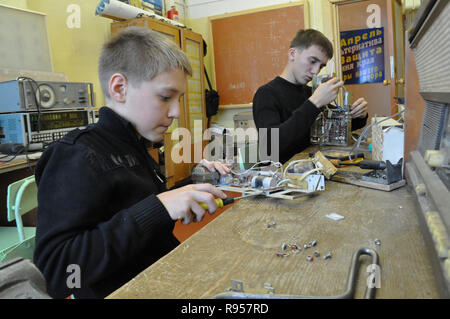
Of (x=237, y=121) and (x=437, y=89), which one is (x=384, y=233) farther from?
(x=237, y=121)

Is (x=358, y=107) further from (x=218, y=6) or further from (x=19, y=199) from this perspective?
(x=218, y=6)

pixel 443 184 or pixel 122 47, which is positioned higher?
pixel 122 47

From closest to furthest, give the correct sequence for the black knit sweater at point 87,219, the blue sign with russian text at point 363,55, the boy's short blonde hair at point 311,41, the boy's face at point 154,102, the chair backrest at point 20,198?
the black knit sweater at point 87,219, the boy's face at point 154,102, the chair backrest at point 20,198, the boy's short blonde hair at point 311,41, the blue sign with russian text at point 363,55

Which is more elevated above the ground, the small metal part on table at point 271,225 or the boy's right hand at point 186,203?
the boy's right hand at point 186,203

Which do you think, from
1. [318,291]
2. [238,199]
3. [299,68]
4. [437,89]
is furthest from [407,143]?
[299,68]

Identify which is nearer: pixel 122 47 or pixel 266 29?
pixel 122 47

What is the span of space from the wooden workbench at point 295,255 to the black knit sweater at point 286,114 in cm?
83

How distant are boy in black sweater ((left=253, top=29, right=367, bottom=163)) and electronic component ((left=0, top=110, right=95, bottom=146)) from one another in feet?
4.99

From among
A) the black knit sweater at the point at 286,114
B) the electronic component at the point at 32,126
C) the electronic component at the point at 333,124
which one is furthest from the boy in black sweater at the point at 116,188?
the electronic component at the point at 32,126

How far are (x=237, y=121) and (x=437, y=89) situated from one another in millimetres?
3642

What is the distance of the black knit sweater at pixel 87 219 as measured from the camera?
2.28ft

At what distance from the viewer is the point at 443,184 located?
2.01 ft

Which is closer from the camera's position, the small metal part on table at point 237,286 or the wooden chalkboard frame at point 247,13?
the small metal part on table at point 237,286
